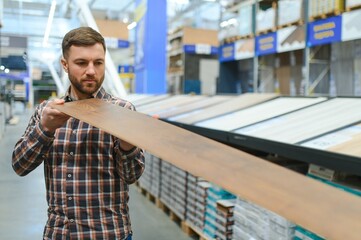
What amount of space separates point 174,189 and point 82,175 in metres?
2.95

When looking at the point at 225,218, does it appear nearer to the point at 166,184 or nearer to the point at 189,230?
the point at 189,230

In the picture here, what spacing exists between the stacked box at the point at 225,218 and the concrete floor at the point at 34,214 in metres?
0.79

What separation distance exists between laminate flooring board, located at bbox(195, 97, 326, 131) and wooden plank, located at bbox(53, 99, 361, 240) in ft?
6.55

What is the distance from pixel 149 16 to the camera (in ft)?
26.1

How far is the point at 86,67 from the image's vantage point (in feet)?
4.79

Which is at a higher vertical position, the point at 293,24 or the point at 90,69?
the point at 293,24

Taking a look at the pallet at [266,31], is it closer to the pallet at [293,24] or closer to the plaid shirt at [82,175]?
the pallet at [293,24]

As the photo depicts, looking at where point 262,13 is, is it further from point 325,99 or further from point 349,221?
point 349,221

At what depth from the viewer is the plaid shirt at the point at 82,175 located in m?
1.52

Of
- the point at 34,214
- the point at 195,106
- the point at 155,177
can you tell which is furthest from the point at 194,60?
the point at 34,214

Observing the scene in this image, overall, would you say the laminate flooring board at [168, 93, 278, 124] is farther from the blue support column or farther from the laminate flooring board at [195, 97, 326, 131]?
the blue support column

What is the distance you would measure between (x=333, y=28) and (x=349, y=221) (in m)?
5.71

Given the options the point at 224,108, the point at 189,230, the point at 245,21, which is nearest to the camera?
the point at 189,230

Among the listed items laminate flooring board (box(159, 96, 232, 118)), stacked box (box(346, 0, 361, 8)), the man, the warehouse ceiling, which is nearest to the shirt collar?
the man
